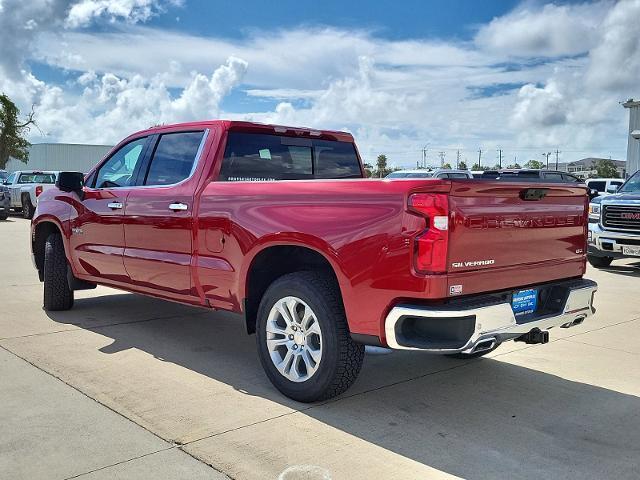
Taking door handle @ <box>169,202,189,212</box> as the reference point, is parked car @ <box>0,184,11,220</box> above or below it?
below

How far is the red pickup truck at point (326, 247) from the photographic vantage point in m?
3.61

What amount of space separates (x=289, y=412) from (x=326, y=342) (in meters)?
0.52

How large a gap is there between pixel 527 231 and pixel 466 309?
838mm

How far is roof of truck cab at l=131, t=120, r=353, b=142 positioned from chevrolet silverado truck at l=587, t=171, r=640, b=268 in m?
6.52

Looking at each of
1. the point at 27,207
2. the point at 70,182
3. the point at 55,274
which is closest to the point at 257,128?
the point at 70,182

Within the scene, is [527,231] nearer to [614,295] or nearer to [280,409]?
[280,409]

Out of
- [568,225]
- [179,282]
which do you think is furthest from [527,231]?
[179,282]

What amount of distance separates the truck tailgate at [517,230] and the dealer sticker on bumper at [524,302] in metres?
0.08

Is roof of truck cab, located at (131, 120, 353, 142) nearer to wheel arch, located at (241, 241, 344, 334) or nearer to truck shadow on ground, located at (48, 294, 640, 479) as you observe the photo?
wheel arch, located at (241, 241, 344, 334)

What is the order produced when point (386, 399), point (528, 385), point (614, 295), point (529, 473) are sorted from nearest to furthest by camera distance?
1. point (529, 473)
2. point (386, 399)
3. point (528, 385)
4. point (614, 295)

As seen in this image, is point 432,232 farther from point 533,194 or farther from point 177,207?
point 177,207

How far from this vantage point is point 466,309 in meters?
3.57

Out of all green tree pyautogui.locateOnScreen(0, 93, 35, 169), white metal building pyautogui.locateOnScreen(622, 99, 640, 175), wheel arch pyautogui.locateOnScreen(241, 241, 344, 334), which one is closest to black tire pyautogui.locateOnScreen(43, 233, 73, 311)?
wheel arch pyautogui.locateOnScreen(241, 241, 344, 334)

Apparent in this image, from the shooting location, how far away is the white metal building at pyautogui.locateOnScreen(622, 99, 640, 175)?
38.1 metres
